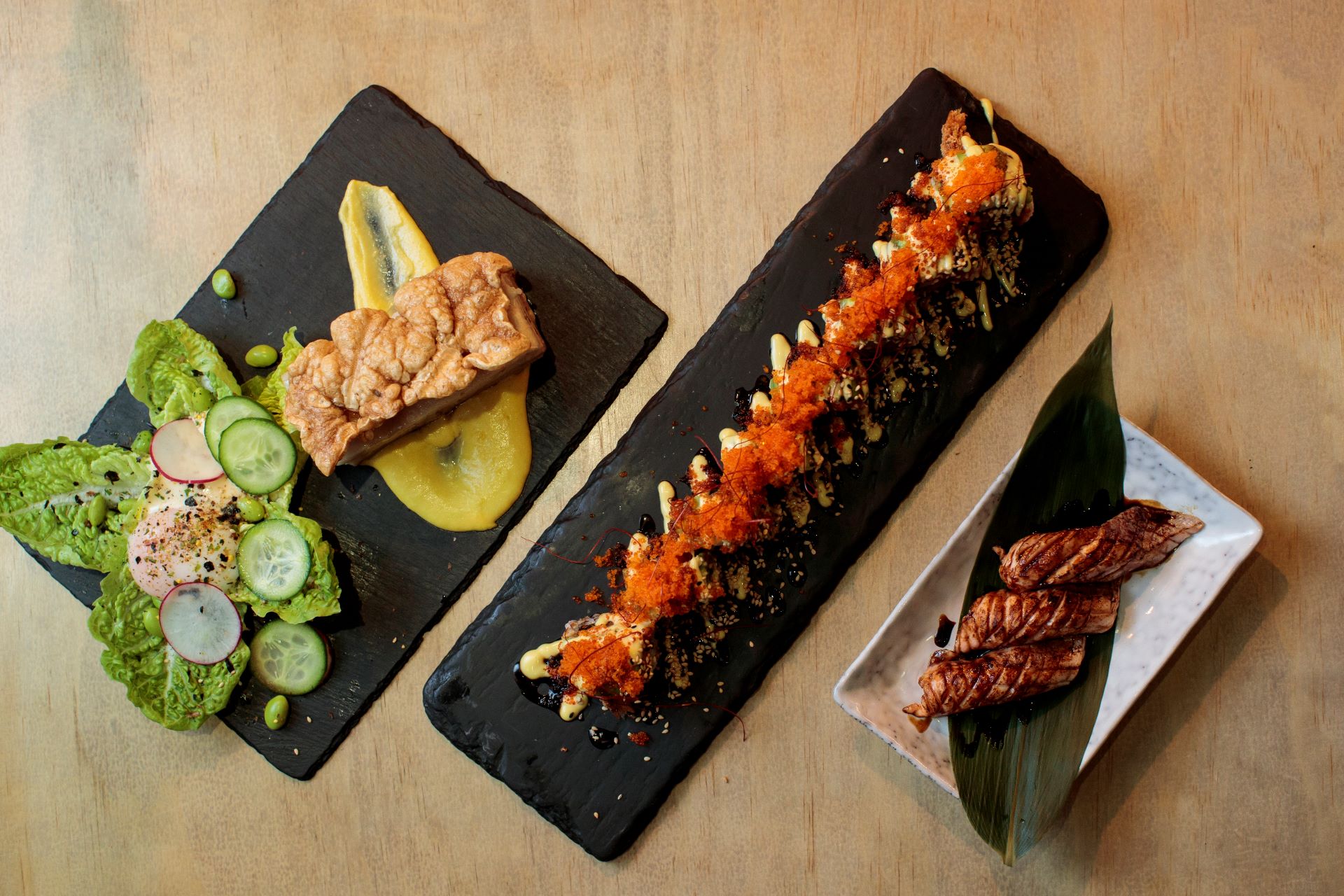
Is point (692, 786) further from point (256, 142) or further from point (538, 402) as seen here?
point (256, 142)

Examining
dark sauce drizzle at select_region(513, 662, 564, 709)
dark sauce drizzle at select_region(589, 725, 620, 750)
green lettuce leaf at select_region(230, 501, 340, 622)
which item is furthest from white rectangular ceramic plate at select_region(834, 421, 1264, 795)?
green lettuce leaf at select_region(230, 501, 340, 622)

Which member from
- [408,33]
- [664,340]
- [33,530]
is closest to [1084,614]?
[664,340]

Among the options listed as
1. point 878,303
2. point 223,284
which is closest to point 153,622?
point 223,284

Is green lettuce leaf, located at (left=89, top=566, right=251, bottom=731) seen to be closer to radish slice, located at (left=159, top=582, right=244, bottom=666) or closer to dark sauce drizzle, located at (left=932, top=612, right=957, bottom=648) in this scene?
radish slice, located at (left=159, top=582, right=244, bottom=666)

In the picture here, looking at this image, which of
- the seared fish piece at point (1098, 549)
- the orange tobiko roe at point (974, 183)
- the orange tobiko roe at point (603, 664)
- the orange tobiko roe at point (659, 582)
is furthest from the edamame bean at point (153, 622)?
the orange tobiko roe at point (974, 183)

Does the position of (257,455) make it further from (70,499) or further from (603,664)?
(603,664)

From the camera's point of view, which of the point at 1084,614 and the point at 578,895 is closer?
the point at 1084,614
